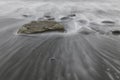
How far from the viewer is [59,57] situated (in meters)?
4.95

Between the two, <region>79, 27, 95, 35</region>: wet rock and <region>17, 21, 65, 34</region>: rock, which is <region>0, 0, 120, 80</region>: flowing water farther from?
<region>17, 21, 65, 34</region>: rock

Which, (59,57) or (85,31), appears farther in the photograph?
(85,31)

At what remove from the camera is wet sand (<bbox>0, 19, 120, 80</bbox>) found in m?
4.12

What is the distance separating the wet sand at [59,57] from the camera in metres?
4.12

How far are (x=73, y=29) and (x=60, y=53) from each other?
2324mm

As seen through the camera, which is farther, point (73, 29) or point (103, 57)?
point (73, 29)

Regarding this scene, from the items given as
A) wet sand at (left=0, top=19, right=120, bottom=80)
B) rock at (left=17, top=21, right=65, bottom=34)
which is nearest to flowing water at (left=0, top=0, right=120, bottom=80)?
A: wet sand at (left=0, top=19, right=120, bottom=80)

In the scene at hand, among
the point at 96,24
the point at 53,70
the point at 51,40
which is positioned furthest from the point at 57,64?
the point at 96,24

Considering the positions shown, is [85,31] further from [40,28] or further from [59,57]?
[59,57]

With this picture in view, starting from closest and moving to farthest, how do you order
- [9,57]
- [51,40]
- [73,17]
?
[9,57]
[51,40]
[73,17]

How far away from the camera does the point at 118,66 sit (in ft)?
14.7

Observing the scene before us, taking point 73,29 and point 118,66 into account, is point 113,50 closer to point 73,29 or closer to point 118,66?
point 118,66

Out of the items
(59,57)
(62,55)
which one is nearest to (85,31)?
(62,55)

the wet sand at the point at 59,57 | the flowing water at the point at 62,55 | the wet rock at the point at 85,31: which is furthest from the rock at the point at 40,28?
the wet rock at the point at 85,31
